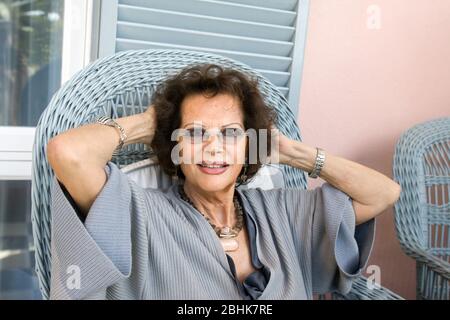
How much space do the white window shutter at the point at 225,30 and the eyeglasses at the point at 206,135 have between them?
0.39m

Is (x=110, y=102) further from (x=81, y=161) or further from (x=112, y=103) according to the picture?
(x=81, y=161)

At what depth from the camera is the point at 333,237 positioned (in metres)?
1.13

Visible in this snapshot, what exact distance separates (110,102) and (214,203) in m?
0.34

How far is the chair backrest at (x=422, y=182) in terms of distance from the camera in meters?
1.40

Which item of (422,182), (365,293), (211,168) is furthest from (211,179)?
(422,182)

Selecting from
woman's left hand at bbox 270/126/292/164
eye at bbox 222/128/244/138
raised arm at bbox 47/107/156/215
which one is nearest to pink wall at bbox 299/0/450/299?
woman's left hand at bbox 270/126/292/164

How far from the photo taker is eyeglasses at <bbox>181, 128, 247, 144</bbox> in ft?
3.55

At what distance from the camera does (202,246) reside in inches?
41.7

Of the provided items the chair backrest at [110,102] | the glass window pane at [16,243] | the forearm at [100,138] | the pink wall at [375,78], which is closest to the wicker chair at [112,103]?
the chair backrest at [110,102]

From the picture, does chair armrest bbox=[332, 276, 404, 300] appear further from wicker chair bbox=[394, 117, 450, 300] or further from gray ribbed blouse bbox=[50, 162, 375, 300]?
wicker chair bbox=[394, 117, 450, 300]

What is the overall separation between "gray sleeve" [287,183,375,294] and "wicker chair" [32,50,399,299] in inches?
2.5
